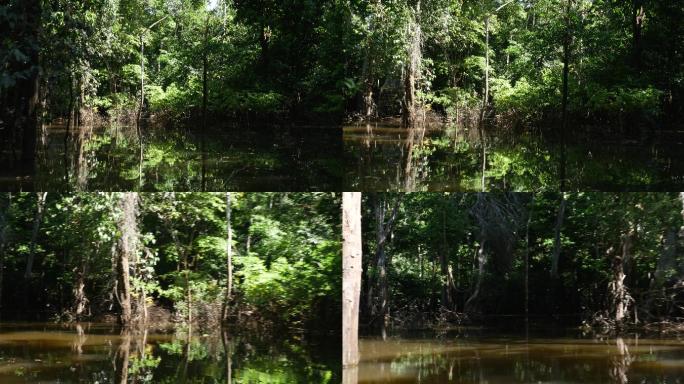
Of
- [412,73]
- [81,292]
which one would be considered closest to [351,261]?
[81,292]

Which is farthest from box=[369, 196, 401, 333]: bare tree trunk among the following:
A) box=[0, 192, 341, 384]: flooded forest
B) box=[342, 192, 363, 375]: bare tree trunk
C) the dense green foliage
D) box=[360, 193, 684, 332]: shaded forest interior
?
the dense green foliage

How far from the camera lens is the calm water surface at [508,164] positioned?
961cm

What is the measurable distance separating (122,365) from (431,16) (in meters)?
14.6

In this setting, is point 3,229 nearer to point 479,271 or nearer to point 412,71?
point 479,271

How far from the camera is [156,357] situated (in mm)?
9562

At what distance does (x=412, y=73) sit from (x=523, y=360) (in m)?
10.8

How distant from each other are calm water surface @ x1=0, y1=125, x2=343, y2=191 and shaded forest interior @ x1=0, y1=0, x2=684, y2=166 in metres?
3.47

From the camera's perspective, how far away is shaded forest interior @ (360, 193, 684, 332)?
1281 centimetres

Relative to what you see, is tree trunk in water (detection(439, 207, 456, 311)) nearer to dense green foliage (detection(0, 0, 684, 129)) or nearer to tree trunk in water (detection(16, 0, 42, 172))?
dense green foliage (detection(0, 0, 684, 129))

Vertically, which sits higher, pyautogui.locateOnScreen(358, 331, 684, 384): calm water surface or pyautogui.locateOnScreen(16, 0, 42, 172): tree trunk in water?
pyautogui.locateOnScreen(16, 0, 42, 172): tree trunk in water

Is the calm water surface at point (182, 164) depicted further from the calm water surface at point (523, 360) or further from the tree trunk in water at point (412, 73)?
the tree trunk in water at point (412, 73)

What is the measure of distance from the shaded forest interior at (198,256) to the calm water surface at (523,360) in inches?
55.1

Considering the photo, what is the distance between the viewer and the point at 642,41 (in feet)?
62.1

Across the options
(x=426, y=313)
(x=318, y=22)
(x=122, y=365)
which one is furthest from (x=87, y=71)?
(x=318, y=22)
